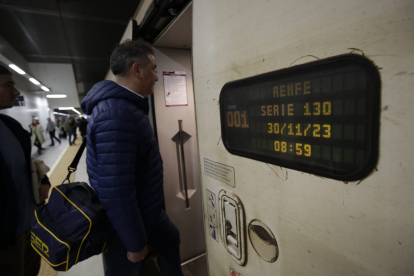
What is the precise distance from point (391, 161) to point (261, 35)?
21.3 inches

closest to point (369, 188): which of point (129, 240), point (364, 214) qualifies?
point (364, 214)

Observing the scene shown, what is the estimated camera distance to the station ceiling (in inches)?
104

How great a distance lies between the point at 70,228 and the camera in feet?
3.38

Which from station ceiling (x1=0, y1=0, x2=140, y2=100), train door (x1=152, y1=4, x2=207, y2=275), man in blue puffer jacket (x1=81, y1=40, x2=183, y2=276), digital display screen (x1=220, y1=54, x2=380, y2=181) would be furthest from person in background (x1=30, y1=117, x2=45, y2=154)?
digital display screen (x1=220, y1=54, x2=380, y2=181)

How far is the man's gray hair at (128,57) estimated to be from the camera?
1.30m

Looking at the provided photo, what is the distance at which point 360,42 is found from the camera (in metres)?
0.47

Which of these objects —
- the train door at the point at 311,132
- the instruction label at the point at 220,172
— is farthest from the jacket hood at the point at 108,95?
the instruction label at the point at 220,172

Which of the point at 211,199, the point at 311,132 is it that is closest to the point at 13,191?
the point at 211,199

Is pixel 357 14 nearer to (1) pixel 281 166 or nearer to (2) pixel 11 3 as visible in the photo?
(1) pixel 281 166

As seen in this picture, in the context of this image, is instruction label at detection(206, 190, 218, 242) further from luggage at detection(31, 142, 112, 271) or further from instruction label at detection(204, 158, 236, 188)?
luggage at detection(31, 142, 112, 271)

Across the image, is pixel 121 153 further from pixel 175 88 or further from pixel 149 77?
pixel 175 88

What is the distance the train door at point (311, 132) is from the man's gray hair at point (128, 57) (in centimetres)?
49

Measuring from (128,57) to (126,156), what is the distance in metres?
0.67

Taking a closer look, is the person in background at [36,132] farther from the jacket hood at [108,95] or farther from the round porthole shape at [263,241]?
the round porthole shape at [263,241]
